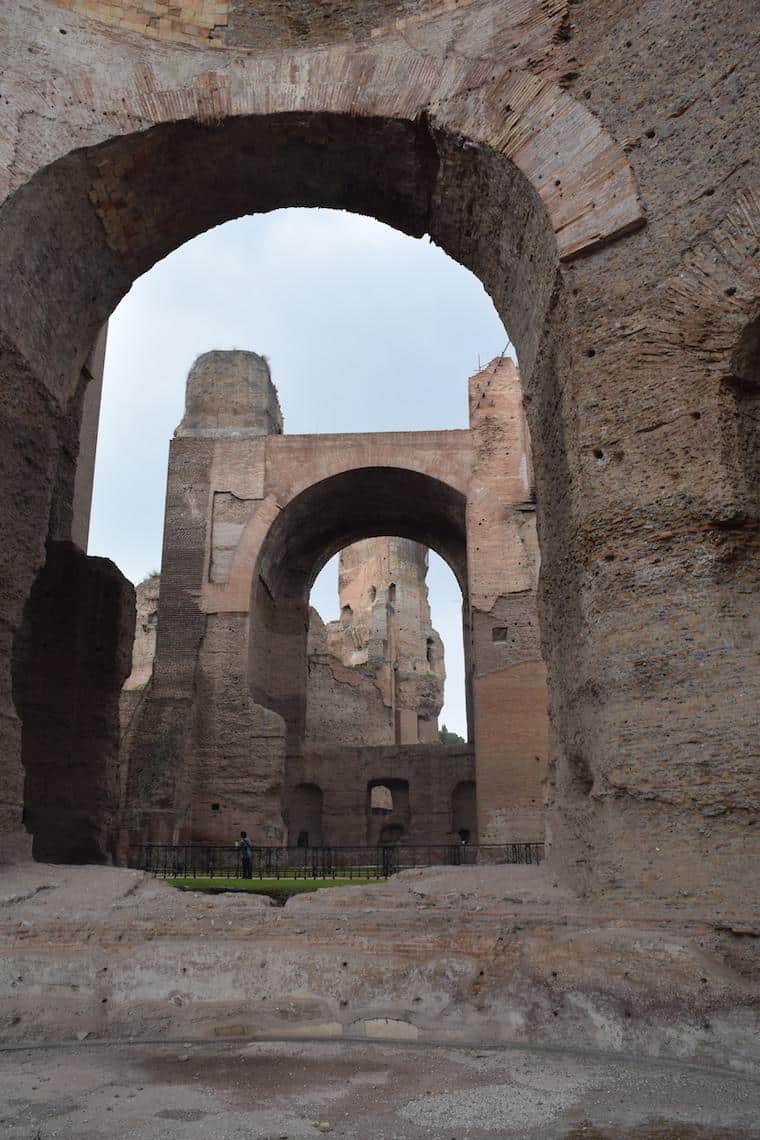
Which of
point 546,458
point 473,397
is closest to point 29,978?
point 546,458

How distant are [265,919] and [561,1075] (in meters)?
1.56

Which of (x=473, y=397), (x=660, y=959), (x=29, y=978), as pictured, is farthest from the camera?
(x=473, y=397)

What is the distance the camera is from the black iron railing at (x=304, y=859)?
442 inches

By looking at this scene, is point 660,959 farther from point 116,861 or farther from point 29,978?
point 116,861

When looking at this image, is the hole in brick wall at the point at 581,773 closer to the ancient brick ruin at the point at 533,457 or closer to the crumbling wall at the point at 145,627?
the ancient brick ruin at the point at 533,457

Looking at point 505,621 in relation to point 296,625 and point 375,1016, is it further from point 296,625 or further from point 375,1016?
point 375,1016

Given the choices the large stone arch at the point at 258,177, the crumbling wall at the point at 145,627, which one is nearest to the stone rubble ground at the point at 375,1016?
the large stone arch at the point at 258,177

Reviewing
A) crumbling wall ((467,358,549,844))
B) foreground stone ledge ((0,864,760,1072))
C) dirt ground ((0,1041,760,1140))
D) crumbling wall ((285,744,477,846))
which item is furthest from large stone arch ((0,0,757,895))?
crumbling wall ((285,744,477,846))

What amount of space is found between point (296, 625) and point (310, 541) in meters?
1.76

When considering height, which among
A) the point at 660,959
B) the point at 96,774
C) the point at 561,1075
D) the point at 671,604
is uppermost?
the point at 671,604

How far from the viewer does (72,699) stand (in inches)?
295

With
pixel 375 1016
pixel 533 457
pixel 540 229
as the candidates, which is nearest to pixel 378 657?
pixel 533 457

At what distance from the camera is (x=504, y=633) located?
1548cm

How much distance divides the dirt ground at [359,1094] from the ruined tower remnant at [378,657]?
20.3 meters
